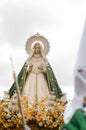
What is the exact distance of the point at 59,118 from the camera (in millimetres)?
8375

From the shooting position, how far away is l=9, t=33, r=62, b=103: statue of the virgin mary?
13039mm

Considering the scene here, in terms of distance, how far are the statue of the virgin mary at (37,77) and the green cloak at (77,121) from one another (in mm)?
9771

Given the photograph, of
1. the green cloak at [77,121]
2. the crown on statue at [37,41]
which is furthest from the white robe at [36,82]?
the green cloak at [77,121]

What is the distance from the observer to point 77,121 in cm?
262

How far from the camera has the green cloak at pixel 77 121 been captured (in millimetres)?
2584

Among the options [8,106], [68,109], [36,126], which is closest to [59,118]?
[36,126]

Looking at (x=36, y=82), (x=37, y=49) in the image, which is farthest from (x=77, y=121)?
→ (x=37, y=49)

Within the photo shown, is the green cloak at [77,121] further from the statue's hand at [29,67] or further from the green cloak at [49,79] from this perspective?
the statue's hand at [29,67]

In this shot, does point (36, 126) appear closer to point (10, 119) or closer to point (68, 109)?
point (10, 119)

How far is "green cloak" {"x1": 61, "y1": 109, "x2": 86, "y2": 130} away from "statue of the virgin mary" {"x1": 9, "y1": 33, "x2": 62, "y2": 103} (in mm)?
9771

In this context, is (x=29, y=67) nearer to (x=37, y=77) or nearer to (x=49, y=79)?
(x=37, y=77)

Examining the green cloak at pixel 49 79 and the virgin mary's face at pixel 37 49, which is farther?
the virgin mary's face at pixel 37 49

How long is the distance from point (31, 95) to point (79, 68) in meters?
10.4

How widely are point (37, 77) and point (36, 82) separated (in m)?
0.17
